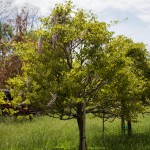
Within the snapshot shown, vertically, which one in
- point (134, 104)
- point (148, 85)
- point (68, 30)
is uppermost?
point (68, 30)

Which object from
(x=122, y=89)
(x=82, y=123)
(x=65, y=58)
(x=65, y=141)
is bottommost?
(x=65, y=141)

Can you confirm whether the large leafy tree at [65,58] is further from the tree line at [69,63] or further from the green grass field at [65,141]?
the green grass field at [65,141]

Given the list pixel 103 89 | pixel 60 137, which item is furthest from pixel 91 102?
pixel 60 137

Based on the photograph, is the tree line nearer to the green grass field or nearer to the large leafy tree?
the large leafy tree

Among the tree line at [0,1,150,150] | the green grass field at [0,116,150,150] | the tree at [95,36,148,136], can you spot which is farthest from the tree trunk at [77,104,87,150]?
the green grass field at [0,116,150,150]

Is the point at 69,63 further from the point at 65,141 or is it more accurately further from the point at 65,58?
the point at 65,141

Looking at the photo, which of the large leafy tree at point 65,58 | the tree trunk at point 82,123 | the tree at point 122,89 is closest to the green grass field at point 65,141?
the tree at point 122,89

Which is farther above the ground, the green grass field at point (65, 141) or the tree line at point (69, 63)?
the tree line at point (69, 63)

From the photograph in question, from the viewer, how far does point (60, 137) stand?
15586 mm

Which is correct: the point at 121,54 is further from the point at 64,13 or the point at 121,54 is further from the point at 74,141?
the point at 74,141

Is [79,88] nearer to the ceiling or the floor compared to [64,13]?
nearer to the floor

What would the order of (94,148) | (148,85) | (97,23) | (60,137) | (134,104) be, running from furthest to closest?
(60,137) → (148,85) → (94,148) → (134,104) → (97,23)

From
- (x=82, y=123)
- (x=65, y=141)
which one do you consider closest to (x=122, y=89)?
(x=82, y=123)

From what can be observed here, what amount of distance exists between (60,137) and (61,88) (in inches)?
274
